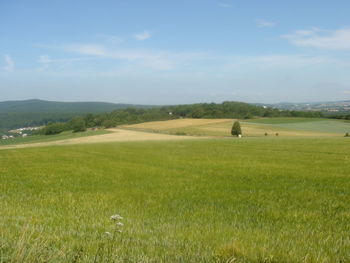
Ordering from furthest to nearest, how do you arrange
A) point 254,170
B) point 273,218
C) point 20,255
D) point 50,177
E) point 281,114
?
point 281,114 → point 254,170 → point 50,177 → point 273,218 → point 20,255

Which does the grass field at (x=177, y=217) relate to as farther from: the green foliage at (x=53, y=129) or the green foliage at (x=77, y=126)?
the green foliage at (x=53, y=129)

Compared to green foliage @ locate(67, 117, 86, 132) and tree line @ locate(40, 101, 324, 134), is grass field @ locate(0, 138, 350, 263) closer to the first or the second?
green foliage @ locate(67, 117, 86, 132)

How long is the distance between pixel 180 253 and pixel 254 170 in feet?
40.2

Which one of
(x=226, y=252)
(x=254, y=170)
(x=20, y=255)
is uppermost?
(x=20, y=255)

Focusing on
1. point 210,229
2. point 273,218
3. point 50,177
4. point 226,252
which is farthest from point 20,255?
point 50,177

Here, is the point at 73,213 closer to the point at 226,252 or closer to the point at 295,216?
the point at 226,252

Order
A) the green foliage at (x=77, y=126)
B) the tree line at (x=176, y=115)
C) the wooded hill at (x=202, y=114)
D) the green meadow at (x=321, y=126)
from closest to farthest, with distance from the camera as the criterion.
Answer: the green meadow at (x=321, y=126)
the green foliage at (x=77, y=126)
the tree line at (x=176, y=115)
the wooded hill at (x=202, y=114)

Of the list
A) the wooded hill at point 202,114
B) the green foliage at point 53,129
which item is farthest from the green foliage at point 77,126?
the green foliage at point 53,129

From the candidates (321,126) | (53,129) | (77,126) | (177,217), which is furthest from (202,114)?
(177,217)

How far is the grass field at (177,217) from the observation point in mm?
4000

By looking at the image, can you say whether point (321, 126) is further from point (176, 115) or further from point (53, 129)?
point (53, 129)

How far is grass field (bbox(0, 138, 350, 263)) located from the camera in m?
4.00

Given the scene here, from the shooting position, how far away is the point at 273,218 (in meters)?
7.08

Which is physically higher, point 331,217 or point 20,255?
point 20,255
